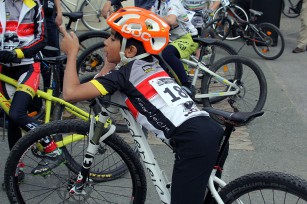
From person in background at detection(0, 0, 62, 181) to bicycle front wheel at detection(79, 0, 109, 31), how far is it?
6.14 metres

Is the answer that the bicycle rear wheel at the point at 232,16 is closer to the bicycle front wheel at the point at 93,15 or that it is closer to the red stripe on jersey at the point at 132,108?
the bicycle front wheel at the point at 93,15

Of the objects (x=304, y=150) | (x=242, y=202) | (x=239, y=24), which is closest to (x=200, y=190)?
(x=242, y=202)

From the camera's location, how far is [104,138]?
3.02 metres

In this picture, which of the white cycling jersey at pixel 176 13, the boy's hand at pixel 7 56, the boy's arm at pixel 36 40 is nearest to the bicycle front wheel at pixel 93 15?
the white cycling jersey at pixel 176 13

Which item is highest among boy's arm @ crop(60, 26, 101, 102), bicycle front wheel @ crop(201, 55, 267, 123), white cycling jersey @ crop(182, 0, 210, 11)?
boy's arm @ crop(60, 26, 101, 102)

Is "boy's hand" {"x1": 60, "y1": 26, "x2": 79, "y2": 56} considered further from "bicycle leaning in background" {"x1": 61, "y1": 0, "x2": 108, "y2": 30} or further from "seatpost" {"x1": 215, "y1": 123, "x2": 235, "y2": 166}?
"bicycle leaning in background" {"x1": 61, "y1": 0, "x2": 108, "y2": 30}

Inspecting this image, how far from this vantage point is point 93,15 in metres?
10.1

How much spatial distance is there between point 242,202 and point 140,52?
3.49 feet

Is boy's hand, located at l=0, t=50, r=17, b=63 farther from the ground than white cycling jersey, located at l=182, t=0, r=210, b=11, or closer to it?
farther from the ground

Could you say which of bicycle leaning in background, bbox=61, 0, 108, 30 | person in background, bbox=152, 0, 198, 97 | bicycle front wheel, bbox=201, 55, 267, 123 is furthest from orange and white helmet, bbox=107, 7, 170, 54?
bicycle leaning in background, bbox=61, 0, 108, 30

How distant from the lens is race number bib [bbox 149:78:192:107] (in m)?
2.74

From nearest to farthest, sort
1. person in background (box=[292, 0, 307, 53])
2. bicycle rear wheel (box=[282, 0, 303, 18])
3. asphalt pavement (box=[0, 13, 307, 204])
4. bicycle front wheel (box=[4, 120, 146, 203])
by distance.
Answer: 1. bicycle front wheel (box=[4, 120, 146, 203])
2. asphalt pavement (box=[0, 13, 307, 204])
3. person in background (box=[292, 0, 307, 53])
4. bicycle rear wheel (box=[282, 0, 303, 18])

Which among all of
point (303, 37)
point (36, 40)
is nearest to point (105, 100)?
point (36, 40)

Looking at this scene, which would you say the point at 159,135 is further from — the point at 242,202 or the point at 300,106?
the point at 300,106
